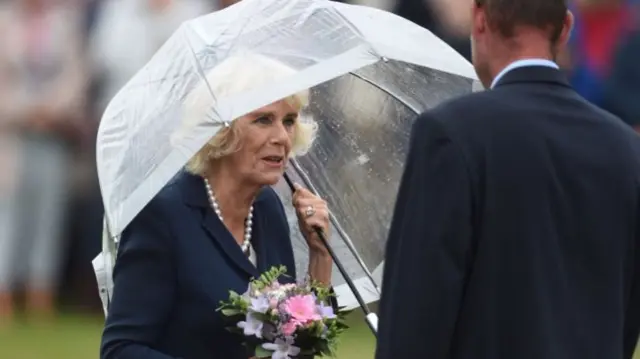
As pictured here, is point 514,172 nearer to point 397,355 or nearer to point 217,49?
point 397,355

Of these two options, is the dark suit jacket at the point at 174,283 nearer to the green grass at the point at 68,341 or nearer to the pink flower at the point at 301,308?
the pink flower at the point at 301,308

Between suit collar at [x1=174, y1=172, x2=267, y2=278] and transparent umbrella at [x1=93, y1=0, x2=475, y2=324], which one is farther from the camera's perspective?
suit collar at [x1=174, y1=172, x2=267, y2=278]

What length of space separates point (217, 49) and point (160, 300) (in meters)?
0.68

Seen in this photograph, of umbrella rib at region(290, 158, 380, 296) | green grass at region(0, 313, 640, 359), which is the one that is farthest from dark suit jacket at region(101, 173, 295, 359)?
green grass at region(0, 313, 640, 359)

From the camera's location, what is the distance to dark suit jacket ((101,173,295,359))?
460 centimetres

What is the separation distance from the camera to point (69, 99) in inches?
405

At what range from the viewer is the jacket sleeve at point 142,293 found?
459 centimetres

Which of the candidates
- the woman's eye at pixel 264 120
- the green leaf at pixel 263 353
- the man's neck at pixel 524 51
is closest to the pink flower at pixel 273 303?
the green leaf at pixel 263 353

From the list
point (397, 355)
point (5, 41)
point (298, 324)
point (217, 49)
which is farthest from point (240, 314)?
point (5, 41)

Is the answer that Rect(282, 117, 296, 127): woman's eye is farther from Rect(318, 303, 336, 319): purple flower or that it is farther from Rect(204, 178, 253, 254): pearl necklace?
Rect(318, 303, 336, 319): purple flower

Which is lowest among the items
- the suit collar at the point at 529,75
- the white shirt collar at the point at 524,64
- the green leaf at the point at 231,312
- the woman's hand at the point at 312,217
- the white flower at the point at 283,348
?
the white flower at the point at 283,348

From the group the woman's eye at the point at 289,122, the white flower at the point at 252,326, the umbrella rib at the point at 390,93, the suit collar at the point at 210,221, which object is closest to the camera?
the white flower at the point at 252,326

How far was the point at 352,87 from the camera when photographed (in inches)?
210

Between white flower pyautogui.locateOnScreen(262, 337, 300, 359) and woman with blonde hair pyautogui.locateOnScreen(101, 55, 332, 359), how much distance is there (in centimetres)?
15
